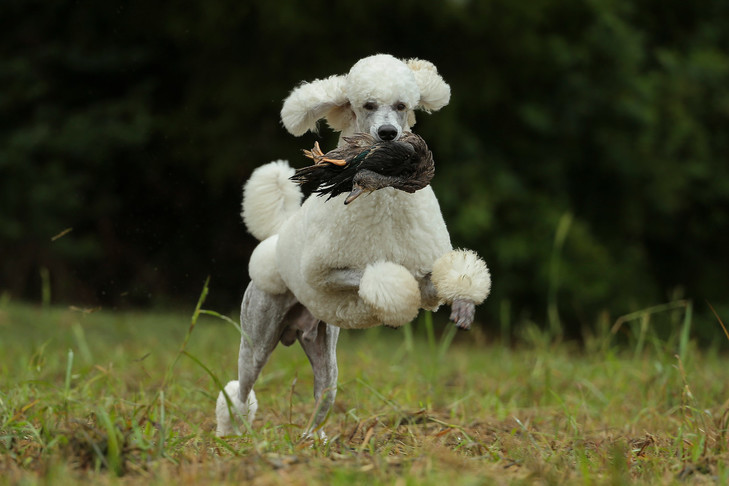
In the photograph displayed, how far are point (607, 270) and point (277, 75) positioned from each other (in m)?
4.71

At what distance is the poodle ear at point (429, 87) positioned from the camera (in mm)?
3225

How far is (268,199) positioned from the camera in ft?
12.4

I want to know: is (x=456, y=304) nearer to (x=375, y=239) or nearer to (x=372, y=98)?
(x=375, y=239)

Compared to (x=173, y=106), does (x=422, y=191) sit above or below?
below

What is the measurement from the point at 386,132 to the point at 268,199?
962 mm

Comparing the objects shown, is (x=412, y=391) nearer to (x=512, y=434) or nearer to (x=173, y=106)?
(x=512, y=434)

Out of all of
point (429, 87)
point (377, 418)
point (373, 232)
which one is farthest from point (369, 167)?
point (377, 418)

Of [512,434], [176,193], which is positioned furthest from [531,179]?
[512,434]

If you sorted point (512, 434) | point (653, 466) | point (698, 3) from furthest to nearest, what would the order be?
1. point (698, 3)
2. point (512, 434)
3. point (653, 466)

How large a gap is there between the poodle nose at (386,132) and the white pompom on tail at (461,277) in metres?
0.46

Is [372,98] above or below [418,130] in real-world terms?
below

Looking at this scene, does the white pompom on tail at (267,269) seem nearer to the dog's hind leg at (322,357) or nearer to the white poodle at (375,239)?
the white poodle at (375,239)

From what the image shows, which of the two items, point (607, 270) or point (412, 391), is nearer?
point (412, 391)

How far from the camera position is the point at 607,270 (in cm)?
1025
